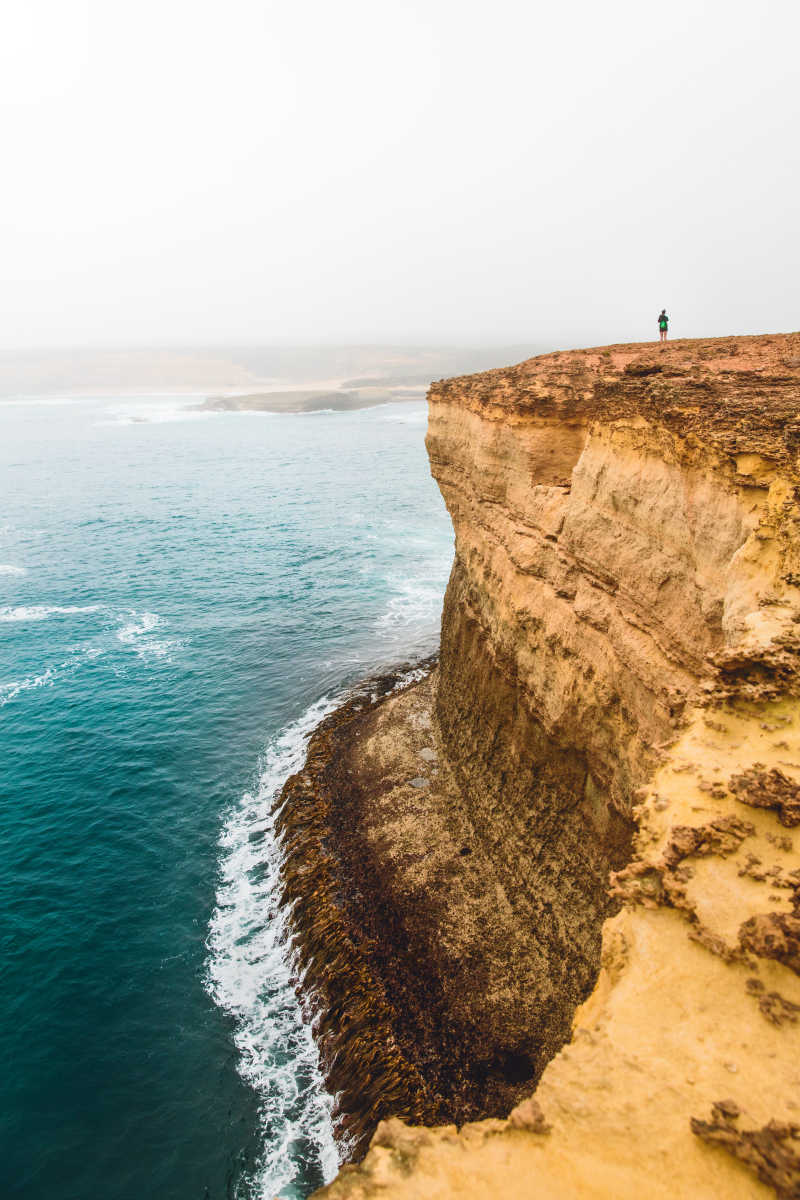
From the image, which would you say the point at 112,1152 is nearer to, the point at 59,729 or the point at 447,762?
the point at 447,762

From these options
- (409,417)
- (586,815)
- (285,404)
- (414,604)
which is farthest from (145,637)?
(285,404)

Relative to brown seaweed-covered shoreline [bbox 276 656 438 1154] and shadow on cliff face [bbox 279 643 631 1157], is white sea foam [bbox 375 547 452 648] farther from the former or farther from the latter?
shadow on cliff face [bbox 279 643 631 1157]

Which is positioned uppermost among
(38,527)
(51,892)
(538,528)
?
(538,528)

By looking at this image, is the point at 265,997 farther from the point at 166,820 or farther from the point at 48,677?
the point at 48,677

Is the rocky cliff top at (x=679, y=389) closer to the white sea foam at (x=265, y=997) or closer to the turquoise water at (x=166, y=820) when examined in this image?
the turquoise water at (x=166, y=820)

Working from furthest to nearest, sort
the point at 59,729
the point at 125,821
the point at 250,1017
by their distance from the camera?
the point at 59,729 < the point at 125,821 < the point at 250,1017

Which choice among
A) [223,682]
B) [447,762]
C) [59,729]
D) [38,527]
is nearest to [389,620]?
[223,682]

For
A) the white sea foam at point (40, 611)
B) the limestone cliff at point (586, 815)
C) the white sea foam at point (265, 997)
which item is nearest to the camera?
the limestone cliff at point (586, 815)

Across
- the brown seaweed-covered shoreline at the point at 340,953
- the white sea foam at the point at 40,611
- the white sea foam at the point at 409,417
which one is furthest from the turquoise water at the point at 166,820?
the white sea foam at the point at 409,417
